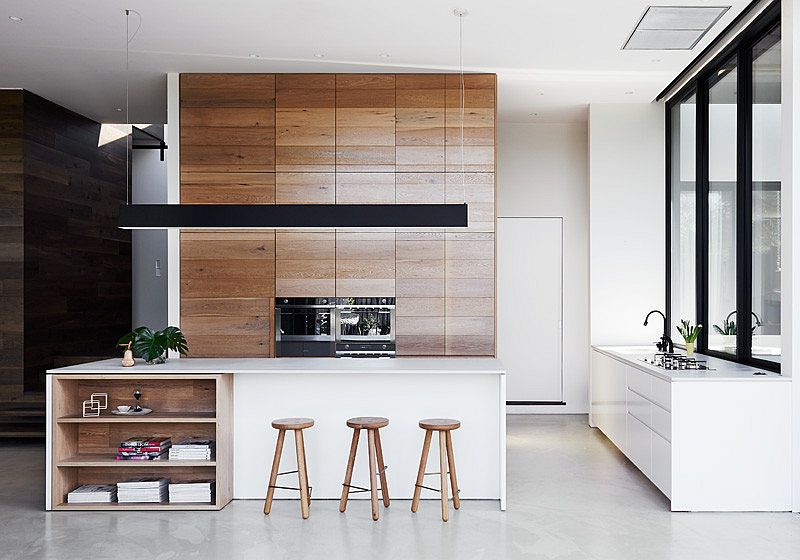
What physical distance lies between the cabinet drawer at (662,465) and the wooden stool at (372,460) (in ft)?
5.65

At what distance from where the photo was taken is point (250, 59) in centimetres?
653

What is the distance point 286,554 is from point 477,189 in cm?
367

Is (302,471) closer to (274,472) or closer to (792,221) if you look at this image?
(274,472)

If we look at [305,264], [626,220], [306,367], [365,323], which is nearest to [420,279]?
[365,323]

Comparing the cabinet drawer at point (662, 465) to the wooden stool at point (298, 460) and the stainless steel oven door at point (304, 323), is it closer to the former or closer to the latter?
the wooden stool at point (298, 460)

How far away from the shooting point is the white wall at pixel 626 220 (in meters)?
7.98

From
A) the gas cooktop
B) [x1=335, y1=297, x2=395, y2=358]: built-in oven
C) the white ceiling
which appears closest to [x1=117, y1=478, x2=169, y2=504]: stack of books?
[x1=335, y1=297, x2=395, y2=358]: built-in oven

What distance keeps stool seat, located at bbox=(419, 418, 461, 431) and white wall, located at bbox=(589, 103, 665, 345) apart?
340 centimetres

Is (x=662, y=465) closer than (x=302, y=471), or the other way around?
(x=302, y=471)

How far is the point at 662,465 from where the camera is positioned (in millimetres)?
5211

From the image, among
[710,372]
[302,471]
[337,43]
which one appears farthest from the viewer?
[337,43]

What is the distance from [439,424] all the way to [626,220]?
13.1 ft

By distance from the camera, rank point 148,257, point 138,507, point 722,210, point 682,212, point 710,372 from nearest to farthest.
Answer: point 138,507
point 710,372
point 722,210
point 682,212
point 148,257

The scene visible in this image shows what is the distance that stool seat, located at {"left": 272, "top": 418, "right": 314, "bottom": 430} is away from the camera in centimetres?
489
